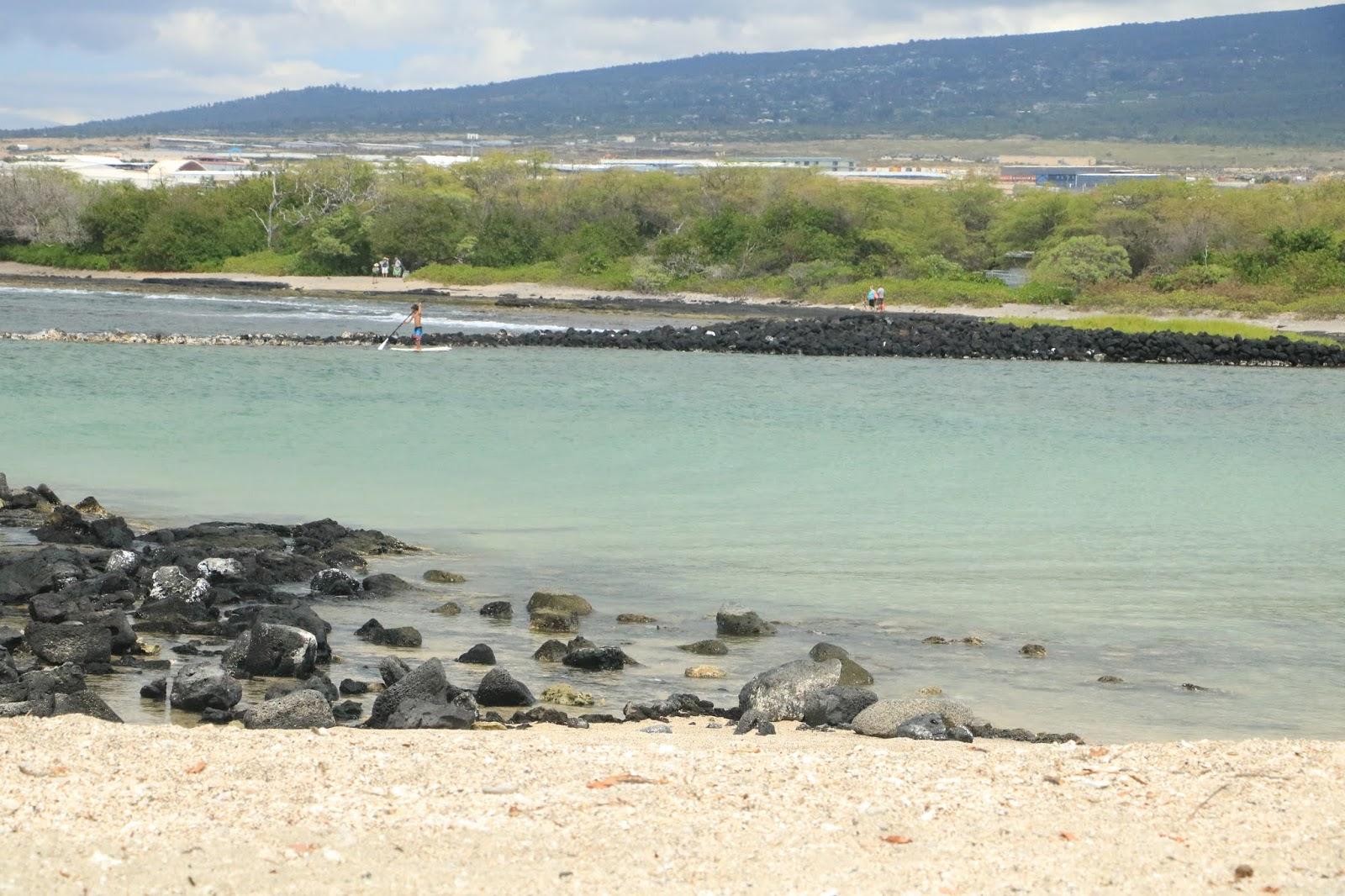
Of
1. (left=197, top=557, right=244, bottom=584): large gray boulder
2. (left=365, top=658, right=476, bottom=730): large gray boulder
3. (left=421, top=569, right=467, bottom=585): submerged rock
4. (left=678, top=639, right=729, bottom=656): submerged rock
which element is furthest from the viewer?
(left=421, top=569, right=467, bottom=585): submerged rock

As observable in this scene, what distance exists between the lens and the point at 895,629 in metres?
12.5

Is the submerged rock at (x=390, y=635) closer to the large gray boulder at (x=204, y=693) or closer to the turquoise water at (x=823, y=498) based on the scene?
the turquoise water at (x=823, y=498)

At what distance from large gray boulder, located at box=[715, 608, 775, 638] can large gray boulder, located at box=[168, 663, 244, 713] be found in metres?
3.94

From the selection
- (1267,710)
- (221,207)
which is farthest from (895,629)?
(221,207)

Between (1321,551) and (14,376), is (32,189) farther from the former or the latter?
(1321,551)

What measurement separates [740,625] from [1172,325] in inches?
1413

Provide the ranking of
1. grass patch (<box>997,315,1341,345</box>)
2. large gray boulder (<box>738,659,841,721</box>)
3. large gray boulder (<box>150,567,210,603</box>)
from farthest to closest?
grass patch (<box>997,315,1341,345</box>) < large gray boulder (<box>150,567,210,603</box>) < large gray boulder (<box>738,659,841,721</box>)

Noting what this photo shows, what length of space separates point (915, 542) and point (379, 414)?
42.7ft

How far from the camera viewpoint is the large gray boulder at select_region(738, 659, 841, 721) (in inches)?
374

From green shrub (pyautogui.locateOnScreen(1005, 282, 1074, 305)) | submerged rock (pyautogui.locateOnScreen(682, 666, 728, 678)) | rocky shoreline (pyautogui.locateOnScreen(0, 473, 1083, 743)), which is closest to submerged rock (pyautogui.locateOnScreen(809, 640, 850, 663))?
rocky shoreline (pyautogui.locateOnScreen(0, 473, 1083, 743))

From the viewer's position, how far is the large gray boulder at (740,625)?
12250 millimetres

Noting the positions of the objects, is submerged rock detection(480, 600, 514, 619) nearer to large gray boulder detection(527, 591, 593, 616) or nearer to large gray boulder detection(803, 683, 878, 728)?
large gray boulder detection(527, 591, 593, 616)

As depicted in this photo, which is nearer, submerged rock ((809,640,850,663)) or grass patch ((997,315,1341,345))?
submerged rock ((809,640,850,663))

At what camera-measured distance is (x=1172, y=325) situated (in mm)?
45406
